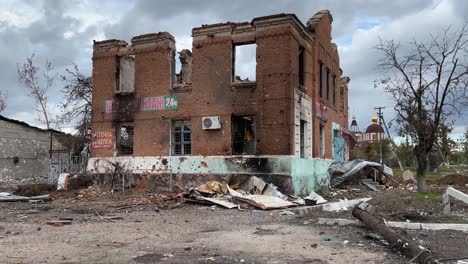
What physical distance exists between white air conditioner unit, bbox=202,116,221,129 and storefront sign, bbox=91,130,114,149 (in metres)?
5.02

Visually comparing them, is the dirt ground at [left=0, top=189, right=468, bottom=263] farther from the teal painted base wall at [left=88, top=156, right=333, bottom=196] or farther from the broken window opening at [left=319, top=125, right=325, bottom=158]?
the broken window opening at [left=319, top=125, right=325, bottom=158]

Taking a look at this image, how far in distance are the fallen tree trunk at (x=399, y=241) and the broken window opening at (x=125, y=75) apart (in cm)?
1447

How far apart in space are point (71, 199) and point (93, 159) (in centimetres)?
374

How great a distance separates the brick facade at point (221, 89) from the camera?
18.4 metres

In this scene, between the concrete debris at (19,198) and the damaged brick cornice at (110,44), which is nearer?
the concrete debris at (19,198)

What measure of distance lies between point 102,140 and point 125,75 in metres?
3.41

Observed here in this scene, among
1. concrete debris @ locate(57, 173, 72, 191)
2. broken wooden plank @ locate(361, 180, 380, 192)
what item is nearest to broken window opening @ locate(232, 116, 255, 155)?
broken wooden plank @ locate(361, 180, 380, 192)

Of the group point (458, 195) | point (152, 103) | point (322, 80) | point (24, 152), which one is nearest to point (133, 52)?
point (152, 103)

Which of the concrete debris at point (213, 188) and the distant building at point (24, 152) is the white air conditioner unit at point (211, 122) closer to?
the concrete debris at point (213, 188)

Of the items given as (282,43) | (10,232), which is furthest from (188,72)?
(10,232)

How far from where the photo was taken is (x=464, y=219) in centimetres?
1143

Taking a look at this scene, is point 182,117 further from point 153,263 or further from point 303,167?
point 153,263

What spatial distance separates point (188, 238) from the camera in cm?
969

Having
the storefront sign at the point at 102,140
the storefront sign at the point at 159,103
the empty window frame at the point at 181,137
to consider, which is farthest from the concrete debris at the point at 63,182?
the empty window frame at the point at 181,137
